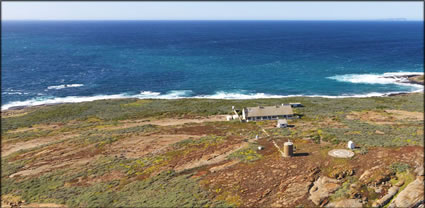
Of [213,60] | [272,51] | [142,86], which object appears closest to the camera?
[142,86]

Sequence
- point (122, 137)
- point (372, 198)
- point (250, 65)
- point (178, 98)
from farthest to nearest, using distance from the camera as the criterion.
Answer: point (250, 65), point (178, 98), point (122, 137), point (372, 198)

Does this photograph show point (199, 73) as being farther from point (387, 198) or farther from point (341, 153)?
point (387, 198)

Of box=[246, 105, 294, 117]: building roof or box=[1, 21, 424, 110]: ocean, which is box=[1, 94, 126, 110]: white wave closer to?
box=[1, 21, 424, 110]: ocean

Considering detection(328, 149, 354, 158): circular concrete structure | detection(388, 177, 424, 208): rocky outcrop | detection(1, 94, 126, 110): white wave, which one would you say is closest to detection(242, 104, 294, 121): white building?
detection(328, 149, 354, 158): circular concrete structure

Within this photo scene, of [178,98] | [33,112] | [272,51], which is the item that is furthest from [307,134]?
[272,51]

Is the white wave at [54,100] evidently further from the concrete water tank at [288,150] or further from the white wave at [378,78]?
the white wave at [378,78]

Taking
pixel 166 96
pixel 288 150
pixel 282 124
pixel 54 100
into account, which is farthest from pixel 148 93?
pixel 288 150

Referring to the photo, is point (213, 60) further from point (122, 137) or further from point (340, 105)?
point (122, 137)
